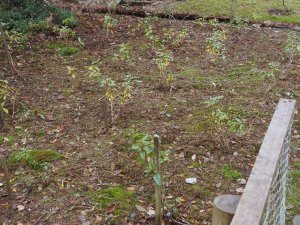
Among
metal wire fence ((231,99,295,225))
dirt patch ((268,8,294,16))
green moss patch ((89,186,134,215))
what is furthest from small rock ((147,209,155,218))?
dirt patch ((268,8,294,16))

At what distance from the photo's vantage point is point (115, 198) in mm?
3484

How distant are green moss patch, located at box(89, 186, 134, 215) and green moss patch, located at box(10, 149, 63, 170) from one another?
0.74 metres

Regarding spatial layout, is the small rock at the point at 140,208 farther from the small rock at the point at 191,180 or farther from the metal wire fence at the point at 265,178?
the metal wire fence at the point at 265,178

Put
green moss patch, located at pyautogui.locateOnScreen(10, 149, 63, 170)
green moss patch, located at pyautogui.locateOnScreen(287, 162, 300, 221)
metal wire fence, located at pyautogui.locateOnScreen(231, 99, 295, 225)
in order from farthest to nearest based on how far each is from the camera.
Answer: green moss patch, located at pyautogui.locateOnScreen(10, 149, 63, 170) → green moss patch, located at pyautogui.locateOnScreen(287, 162, 300, 221) → metal wire fence, located at pyautogui.locateOnScreen(231, 99, 295, 225)

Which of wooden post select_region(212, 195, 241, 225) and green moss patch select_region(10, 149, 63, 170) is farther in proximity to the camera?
green moss patch select_region(10, 149, 63, 170)

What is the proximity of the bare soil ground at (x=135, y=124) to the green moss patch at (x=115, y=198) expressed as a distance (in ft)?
0.07

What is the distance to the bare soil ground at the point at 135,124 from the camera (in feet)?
11.4

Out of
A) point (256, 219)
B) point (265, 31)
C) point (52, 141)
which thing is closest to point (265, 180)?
point (256, 219)

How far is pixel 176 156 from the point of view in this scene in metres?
4.14

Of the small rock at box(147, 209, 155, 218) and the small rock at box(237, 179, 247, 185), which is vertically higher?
the small rock at box(237, 179, 247, 185)

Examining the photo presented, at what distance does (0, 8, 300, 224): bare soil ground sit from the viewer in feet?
11.4

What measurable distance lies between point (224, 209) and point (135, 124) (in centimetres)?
267

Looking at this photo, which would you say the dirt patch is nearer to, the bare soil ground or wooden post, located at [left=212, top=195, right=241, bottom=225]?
the bare soil ground

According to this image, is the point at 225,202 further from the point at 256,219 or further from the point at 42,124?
the point at 42,124
